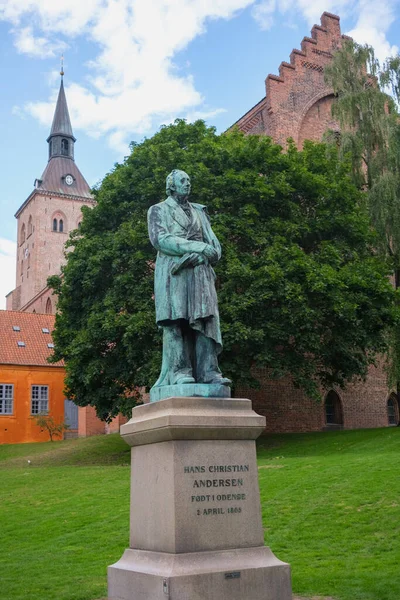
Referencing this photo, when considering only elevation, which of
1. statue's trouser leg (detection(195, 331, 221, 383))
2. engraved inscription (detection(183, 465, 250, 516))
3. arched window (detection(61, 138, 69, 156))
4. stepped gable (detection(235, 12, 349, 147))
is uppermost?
arched window (detection(61, 138, 69, 156))

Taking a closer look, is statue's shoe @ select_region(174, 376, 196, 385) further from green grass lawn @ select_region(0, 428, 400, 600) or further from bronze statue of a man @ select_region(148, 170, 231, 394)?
green grass lawn @ select_region(0, 428, 400, 600)

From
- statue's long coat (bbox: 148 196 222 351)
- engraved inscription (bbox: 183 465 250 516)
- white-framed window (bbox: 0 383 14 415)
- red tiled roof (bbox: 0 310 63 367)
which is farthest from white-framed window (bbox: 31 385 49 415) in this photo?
engraved inscription (bbox: 183 465 250 516)

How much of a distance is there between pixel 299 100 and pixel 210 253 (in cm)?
2849

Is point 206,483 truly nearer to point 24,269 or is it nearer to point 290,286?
point 290,286

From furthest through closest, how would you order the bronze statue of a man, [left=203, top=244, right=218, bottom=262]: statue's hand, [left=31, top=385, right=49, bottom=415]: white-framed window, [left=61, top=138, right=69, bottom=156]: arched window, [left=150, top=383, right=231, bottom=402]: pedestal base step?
[left=61, top=138, right=69, bottom=156]: arched window < [left=31, top=385, right=49, bottom=415]: white-framed window < [left=203, top=244, right=218, bottom=262]: statue's hand < the bronze statue of a man < [left=150, top=383, right=231, bottom=402]: pedestal base step

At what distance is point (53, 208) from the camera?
85.6 metres

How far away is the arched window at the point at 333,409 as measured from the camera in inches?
1270

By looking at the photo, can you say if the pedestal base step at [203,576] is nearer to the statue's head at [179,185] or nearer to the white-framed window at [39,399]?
the statue's head at [179,185]

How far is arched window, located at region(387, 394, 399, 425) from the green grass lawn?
13534 millimetres

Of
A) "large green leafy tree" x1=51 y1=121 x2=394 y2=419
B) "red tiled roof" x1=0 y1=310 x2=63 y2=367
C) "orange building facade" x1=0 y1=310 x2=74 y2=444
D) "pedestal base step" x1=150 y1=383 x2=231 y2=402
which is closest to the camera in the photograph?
"pedestal base step" x1=150 y1=383 x2=231 y2=402

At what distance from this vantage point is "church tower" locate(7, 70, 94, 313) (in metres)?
85.2

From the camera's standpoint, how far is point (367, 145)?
27.2m

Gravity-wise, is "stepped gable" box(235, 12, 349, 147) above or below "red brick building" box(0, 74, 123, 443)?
below

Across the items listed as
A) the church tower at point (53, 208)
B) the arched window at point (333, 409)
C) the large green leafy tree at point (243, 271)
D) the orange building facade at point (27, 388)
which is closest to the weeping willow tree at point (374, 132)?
the large green leafy tree at point (243, 271)
